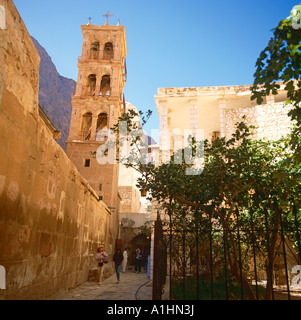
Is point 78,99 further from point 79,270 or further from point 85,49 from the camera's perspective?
point 79,270

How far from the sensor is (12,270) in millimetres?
3678

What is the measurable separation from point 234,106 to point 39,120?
42.8 ft

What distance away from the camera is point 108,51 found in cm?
2497

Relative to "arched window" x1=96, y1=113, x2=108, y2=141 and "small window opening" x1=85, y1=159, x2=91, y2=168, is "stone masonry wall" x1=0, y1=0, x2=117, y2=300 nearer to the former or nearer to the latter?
"small window opening" x1=85, y1=159, x2=91, y2=168

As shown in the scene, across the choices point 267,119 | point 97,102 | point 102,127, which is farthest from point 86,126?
point 267,119

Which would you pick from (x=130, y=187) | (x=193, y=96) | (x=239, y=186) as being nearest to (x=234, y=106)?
(x=193, y=96)

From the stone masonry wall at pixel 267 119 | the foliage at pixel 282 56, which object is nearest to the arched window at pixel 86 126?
the stone masonry wall at pixel 267 119

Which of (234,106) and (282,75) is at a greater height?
(234,106)

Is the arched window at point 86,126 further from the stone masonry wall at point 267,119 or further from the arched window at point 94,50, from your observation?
the stone masonry wall at point 267,119

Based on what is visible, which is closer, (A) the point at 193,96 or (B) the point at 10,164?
(B) the point at 10,164

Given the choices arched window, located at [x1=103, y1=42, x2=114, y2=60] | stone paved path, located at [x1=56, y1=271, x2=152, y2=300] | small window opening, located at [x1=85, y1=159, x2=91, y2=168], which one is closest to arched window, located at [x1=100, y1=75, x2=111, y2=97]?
arched window, located at [x1=103, y1=42, x2=114, y2=60]

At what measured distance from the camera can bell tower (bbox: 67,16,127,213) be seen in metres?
20.6

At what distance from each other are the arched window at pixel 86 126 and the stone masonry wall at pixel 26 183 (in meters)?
16.9

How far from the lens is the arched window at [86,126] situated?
2259cm
